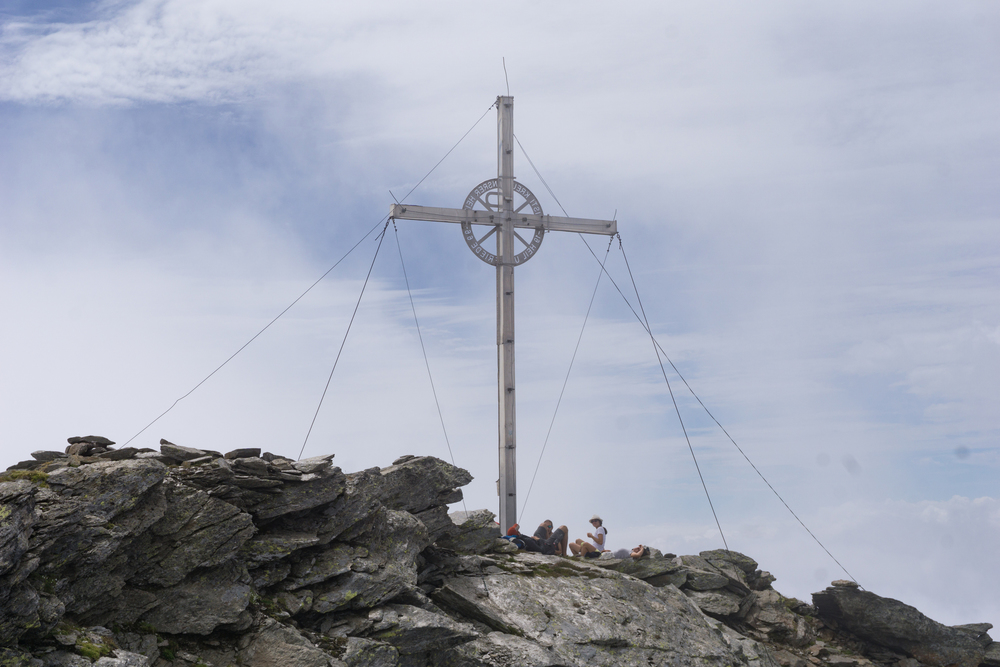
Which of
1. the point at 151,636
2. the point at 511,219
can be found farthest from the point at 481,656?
the point at 511,219

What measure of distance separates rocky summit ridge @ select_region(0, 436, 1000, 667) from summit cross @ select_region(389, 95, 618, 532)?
264 centimetres

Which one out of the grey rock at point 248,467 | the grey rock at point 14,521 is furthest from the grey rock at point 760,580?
the grey rock at point 14,521

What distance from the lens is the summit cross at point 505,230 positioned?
25.7 metres

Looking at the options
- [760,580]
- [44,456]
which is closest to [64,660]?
[44,456]

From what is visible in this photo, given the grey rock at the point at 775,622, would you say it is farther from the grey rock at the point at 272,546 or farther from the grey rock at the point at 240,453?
the grey rock at the point at 240,453

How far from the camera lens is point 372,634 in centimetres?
1703

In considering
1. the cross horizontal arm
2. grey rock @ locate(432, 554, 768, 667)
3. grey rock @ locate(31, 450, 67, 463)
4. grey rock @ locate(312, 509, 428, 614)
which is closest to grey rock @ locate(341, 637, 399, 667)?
grey rock @ locate(312, 509, 428, 614)

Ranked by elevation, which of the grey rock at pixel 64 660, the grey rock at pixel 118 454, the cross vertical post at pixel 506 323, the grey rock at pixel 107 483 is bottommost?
the grey rock at pixel 64 660

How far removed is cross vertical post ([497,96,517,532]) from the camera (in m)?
25.6

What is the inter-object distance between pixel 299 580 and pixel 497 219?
13.6 meters

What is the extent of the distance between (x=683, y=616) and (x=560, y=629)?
14.3ft

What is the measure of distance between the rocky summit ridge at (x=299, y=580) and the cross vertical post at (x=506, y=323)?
2209 millimetres

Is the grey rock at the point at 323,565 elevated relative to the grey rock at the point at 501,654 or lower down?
elevated

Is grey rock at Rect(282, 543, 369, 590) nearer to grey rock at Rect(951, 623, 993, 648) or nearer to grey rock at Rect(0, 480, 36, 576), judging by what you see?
grey rock at Rect(0, 480, 36, 576)
